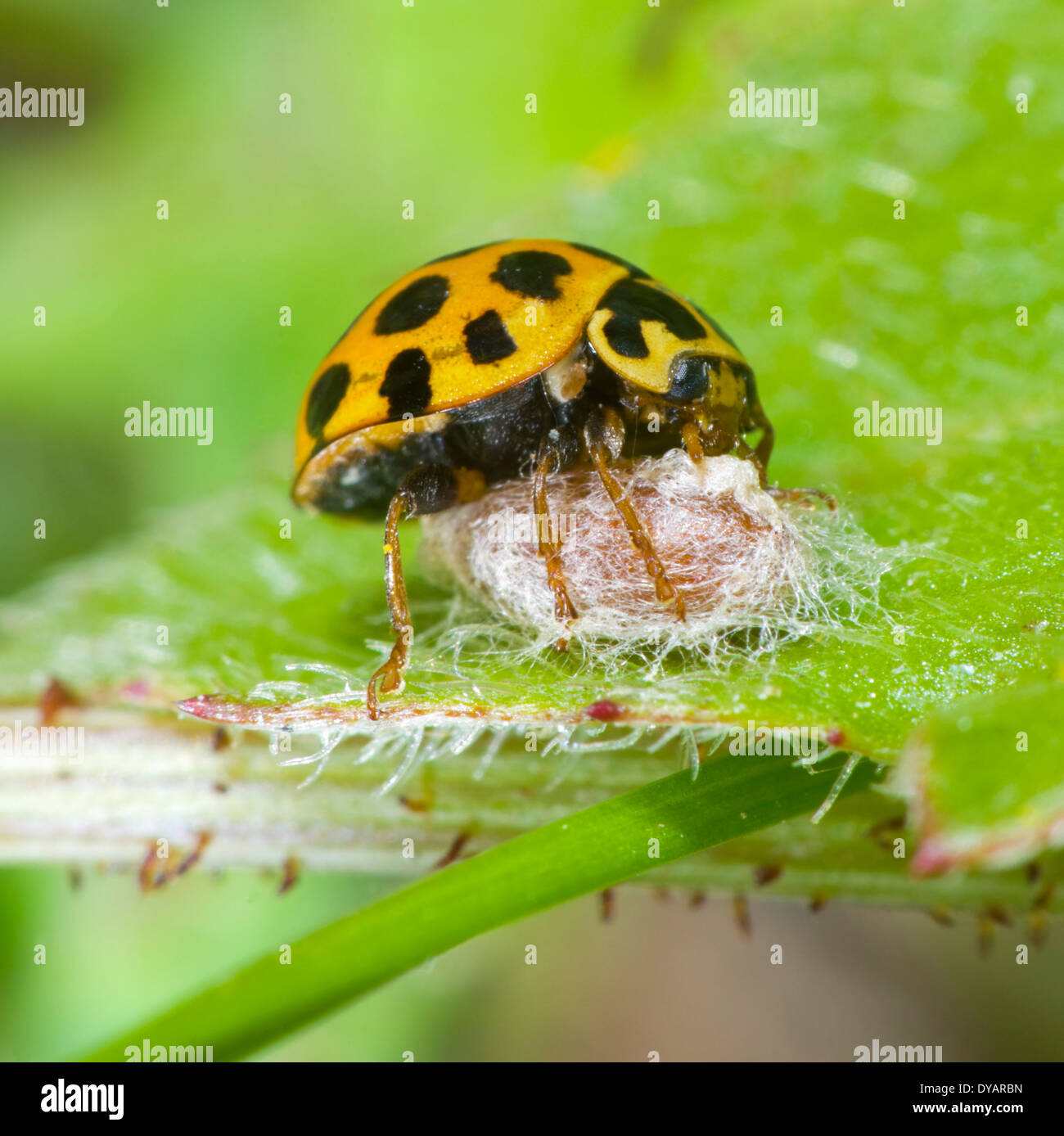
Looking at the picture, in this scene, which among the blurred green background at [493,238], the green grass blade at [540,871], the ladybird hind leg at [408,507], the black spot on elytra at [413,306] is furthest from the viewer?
the blurred green background at [493,238]

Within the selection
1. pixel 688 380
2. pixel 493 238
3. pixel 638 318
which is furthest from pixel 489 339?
pixel 493 238

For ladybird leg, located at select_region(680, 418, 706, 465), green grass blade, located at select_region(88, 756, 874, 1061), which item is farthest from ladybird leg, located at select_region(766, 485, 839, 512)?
green grass blade, located at select_region(88, 756, 874, 1061)

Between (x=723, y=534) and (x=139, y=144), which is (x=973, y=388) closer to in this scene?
(x=723, y=534)

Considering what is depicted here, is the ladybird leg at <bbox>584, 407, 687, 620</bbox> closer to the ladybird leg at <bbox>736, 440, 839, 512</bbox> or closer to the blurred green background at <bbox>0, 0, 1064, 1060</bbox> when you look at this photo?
the ladybird leg at <bbox>736, 440, 839, 512</bbox>

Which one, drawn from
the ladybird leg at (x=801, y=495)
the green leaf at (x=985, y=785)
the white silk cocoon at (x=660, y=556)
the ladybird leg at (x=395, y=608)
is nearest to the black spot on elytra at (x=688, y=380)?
the white silk cocoon at (x=660, y=556)

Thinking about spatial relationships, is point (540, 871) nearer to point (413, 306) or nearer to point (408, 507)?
point (408, 507)

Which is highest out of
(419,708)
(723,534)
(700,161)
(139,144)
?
(139,144)

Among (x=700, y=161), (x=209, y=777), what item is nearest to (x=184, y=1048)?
(x=209, y=777)

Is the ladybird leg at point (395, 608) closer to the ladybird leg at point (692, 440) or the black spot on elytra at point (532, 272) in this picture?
the black spot on elytra at point (532, 272)
